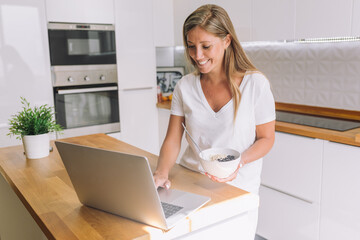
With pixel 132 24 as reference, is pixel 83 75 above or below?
below

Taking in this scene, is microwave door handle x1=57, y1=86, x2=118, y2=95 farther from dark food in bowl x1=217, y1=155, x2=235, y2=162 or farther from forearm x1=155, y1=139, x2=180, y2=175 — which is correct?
dark food in bowl x1=217, y1=155, x2=235, y2=162

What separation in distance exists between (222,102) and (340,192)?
1.00 metres

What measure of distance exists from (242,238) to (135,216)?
41 cm

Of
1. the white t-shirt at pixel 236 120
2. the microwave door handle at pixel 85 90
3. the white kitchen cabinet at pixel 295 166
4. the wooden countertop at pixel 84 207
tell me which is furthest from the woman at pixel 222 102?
the microwave door handle at pixel 85 90

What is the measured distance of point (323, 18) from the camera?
2.19 meters

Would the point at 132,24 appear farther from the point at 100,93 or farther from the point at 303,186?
the point at 303,186

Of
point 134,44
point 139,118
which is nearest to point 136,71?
point 134,44

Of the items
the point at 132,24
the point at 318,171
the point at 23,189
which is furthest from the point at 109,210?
the point at 132,24

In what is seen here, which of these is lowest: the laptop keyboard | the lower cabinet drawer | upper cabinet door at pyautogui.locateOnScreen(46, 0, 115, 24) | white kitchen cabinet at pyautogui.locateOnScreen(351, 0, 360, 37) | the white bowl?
the lower cabinet drawer

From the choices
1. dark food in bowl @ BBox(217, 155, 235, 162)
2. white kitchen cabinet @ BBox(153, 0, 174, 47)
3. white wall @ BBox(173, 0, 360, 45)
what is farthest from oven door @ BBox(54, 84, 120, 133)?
dark food in bowl @ BBox(217, 155, 235, 162)

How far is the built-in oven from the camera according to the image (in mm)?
2863

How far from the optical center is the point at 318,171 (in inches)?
82.8

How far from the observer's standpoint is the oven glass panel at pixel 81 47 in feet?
9.30

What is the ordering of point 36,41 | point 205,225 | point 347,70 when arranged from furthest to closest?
point 36,41 < point 347,70 < point 205,225
